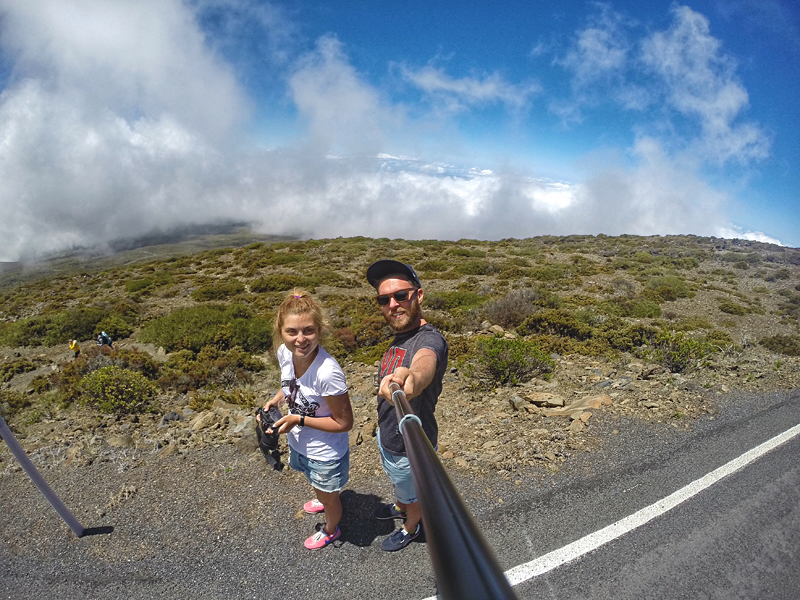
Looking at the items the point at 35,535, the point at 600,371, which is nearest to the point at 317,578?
the point at 35,535

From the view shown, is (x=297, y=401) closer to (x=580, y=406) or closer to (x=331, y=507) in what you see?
(x=331, y=507)

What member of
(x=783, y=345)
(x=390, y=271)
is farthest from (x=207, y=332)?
(x=783, y=345)

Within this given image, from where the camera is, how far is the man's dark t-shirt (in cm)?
216

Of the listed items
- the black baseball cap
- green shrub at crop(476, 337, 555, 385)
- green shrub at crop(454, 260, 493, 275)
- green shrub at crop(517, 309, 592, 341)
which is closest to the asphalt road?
the black baseball cap

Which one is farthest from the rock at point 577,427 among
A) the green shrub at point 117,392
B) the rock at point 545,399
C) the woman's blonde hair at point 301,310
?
the green shrub at point 117,392

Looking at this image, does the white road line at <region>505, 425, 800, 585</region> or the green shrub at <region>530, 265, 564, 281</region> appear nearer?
the white road line at <region>505, 425, 800, 585</region>

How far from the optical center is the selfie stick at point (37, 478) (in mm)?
2670

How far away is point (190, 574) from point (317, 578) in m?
0.97

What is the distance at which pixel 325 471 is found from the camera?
262 centimetres

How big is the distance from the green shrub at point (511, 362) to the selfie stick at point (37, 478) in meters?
5.63

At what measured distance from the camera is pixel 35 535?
3248 mm

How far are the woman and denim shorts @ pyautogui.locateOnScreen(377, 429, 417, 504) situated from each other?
316 millimetres

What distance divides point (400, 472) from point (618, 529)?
1878 millimetres

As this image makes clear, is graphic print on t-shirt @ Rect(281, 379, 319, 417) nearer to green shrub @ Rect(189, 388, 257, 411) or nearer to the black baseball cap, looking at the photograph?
the black baseball cap
